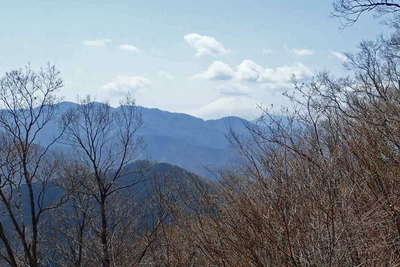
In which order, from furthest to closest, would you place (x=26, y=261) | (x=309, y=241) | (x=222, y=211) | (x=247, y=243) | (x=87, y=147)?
(x=87, y=147), (x=26, y=261), (x=222, y=211), (x=247, y=243), (x=309, y=241)

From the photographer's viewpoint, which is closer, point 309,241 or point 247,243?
point 309,241

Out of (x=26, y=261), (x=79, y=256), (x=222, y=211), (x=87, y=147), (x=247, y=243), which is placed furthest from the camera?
(x=79, y=256)

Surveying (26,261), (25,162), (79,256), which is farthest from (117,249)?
(25,162)

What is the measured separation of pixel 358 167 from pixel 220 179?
174 centimetres

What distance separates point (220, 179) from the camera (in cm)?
589

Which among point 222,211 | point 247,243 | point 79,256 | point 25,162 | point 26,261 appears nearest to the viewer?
point 247,243

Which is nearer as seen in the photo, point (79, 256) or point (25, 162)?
point (25, 162)

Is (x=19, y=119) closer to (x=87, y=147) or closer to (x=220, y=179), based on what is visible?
(x=87, y=147)

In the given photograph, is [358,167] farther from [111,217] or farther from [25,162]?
[111,217]

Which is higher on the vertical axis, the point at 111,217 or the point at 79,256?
the point at 111,217

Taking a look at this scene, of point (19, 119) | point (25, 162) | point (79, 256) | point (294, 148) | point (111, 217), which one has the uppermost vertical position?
point (19, 119)

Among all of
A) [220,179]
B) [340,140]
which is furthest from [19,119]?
[340,140]

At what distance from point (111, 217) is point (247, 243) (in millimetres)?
15091

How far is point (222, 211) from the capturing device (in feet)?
16.7
